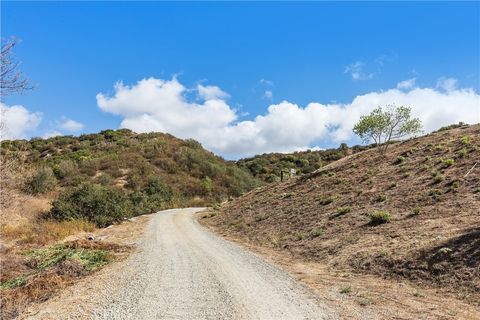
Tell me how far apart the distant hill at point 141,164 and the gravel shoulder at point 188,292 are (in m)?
38.1

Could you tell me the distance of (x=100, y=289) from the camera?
1169 cm

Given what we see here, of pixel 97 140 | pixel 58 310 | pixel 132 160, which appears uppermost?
pixel 97 140

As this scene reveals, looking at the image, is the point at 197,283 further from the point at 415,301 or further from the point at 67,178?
the point at 67,178

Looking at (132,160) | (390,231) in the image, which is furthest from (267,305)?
(132,160)

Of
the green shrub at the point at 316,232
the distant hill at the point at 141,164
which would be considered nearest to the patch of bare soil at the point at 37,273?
the green shrub at the point at 316,232

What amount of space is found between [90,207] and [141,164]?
34.1m

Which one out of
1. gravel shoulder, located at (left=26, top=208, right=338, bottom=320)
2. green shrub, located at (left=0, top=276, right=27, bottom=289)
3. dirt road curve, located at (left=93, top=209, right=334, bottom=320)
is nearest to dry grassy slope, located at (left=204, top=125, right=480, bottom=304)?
dirt road curve, located at (left=93, top=209, right=334, bottom=320)

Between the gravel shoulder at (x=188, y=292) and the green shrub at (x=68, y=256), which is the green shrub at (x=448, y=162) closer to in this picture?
the gravel shoulder at (x=188, y=292)

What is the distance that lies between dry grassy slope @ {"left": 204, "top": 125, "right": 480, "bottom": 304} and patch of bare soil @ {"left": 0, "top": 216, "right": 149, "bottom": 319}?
→ 838 centimetres

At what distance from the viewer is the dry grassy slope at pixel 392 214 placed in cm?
1315

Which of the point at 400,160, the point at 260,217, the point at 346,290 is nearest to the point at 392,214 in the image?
the point at 346,290

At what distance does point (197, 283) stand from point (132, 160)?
187 ft

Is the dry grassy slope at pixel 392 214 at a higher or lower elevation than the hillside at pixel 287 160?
lower

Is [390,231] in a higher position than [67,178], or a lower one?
lower
